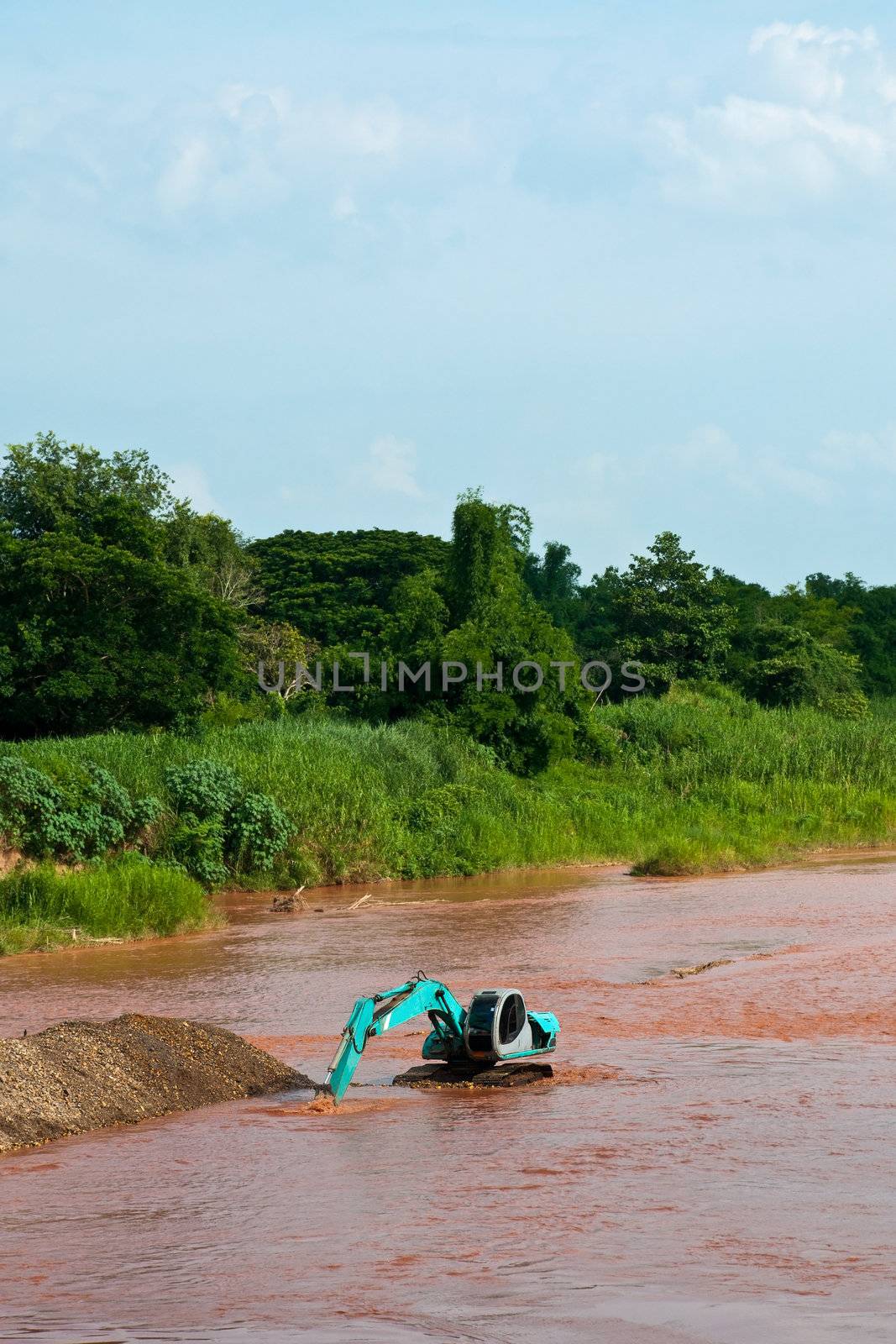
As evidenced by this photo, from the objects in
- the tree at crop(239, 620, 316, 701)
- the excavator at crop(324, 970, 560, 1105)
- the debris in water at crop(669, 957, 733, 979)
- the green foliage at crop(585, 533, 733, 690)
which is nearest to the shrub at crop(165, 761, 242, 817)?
the debris in water at crop(669, 957, 733, 979)

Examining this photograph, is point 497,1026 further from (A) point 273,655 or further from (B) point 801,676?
(B) point 801,676

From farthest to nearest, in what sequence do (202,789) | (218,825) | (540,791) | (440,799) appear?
(540,791), (440,799), (202,789), (218,825)

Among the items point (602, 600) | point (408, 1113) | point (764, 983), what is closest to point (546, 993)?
point (764, 983)

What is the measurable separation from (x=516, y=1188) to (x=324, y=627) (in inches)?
1945

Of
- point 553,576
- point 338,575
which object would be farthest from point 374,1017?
point 553,576

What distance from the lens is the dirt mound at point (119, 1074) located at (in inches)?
328

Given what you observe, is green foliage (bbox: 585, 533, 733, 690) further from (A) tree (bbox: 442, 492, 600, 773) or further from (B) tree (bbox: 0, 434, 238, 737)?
(B) tree (bbox: 0, 434, 238, 737)

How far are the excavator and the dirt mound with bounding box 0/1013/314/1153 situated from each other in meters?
0.69

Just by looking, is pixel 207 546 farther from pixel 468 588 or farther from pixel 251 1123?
pixel 251 1123

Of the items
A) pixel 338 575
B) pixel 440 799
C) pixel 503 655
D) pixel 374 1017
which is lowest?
pixel 374 1017

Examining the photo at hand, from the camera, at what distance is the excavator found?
342 inches

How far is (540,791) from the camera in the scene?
3375 centimetres

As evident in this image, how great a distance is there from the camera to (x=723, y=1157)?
7664mm

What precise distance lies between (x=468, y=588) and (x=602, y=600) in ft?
109
